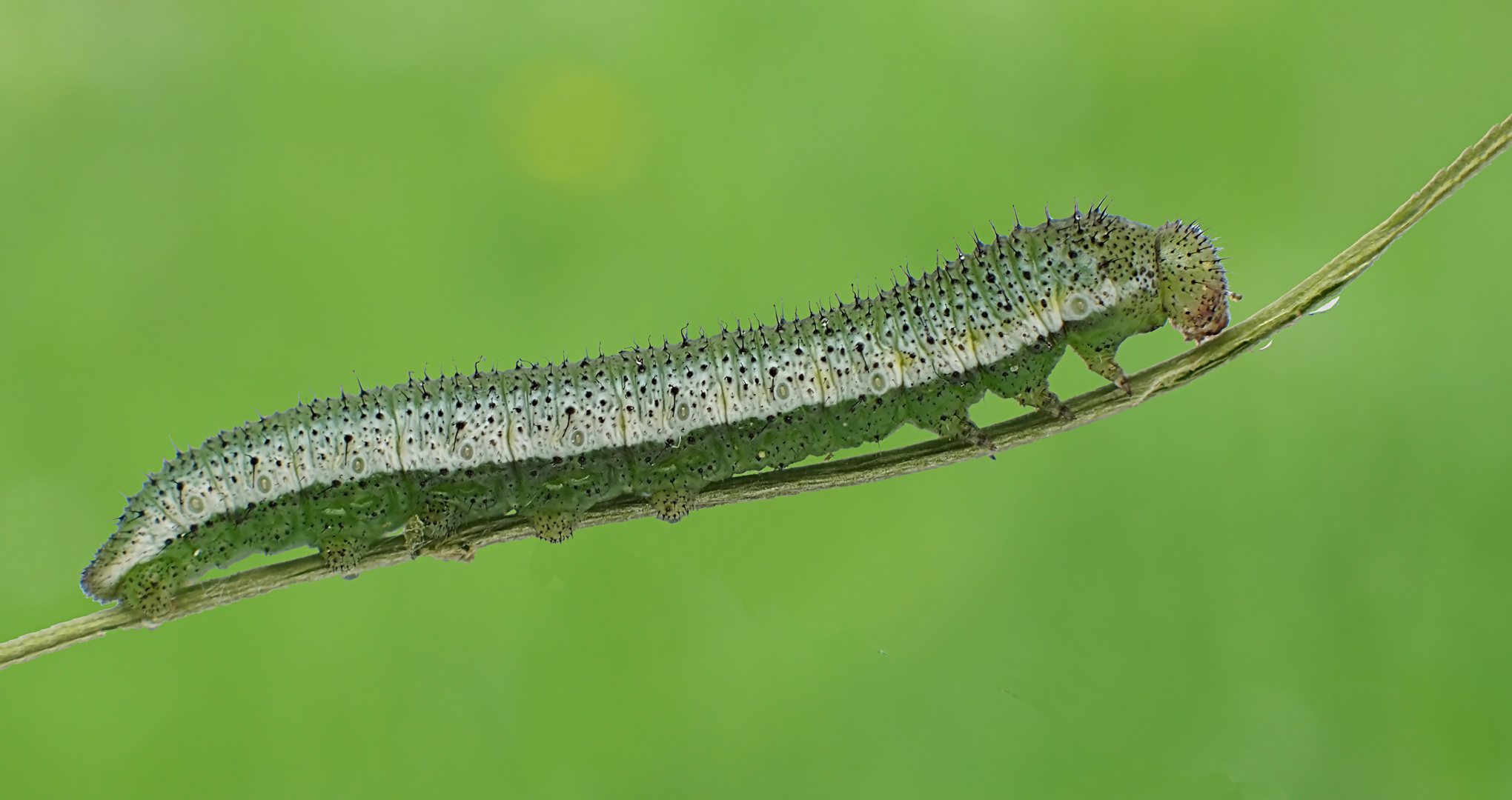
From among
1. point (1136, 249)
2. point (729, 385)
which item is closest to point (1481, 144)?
point (1136, 249)

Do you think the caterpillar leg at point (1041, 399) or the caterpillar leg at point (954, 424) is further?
the caterpillar leg at point (954, 424)

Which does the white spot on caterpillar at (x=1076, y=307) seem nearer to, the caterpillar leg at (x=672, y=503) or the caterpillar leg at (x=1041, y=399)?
the caterpillar leg at (x=1041, y=399)

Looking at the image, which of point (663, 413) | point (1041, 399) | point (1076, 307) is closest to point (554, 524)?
point (663, 413)

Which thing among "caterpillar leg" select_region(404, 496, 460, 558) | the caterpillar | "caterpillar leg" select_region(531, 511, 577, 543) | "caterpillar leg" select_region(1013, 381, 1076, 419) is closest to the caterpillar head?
the caterpillar

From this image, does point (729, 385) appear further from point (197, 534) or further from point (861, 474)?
point (197, 534)

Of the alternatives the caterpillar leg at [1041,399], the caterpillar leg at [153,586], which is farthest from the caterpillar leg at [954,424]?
the caterpillar leg at [153,586]

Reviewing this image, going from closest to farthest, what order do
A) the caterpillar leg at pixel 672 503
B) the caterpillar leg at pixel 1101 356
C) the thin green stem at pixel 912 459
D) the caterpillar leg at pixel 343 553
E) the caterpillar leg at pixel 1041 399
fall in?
the thin green stem at pixel 912 459 < the caterpillar leg at pixel 1041 399 < the caterpillar leg at pixel 1101 356 < the caterpillar leg at pixel 343 553 < the caterpillar leg at pixel 672 503

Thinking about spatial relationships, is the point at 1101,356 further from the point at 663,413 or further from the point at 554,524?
the point at 554,524
